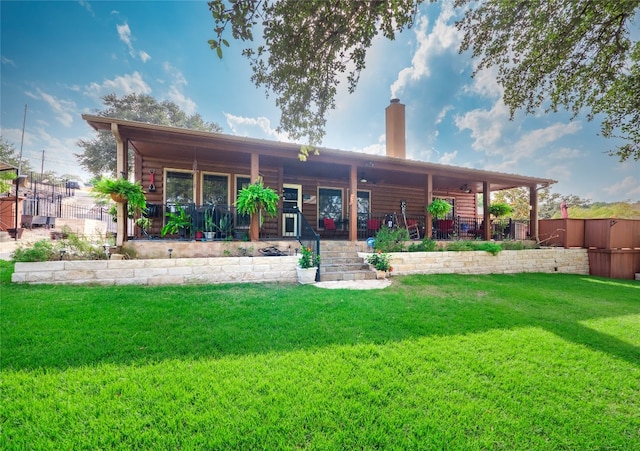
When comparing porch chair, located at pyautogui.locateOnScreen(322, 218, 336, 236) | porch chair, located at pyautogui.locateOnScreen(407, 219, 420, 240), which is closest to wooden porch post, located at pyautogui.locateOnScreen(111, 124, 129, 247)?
porch chair, located at pyautogui.locateOnScreen(322, 218, 336, 236)

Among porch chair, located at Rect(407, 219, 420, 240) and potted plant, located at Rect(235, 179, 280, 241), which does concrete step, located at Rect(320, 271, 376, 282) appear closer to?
potted plant, located at Rect(235, 179, 280, 241)

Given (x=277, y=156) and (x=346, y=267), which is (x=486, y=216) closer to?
(x=346, y=267)

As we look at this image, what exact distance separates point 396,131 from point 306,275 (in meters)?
8.67

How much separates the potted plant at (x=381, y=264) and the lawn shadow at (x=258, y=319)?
2.87 ft

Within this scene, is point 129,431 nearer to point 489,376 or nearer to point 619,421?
point 489,376

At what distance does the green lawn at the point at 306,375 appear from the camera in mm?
1559

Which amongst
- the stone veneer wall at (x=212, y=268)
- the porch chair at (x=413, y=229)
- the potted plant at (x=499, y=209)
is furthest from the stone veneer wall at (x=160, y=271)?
the potted plant at (x=499, y=209)

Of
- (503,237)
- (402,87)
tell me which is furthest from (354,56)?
(402,87)

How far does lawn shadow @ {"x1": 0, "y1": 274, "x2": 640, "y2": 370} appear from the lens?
250 centimetres

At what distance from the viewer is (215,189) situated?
8.72 m

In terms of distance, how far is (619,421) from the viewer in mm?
1759

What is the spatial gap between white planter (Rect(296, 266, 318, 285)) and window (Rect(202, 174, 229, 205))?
4.58m

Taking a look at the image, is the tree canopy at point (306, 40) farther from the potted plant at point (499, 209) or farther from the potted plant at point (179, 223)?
the potted plant at point (499, 209)

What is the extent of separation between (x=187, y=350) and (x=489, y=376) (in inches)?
108
